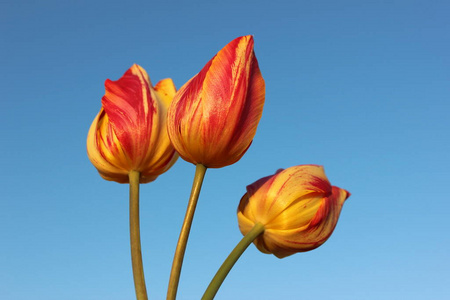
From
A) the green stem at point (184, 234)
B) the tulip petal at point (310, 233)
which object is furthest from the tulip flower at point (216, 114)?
the tulip petal at point (310, 233)

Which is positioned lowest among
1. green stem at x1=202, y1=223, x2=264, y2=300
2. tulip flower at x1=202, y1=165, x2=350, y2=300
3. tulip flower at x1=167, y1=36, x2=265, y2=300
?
green stem at x1=202, y1=223, x2=264, y2=300

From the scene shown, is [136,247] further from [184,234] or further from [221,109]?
[221,109]

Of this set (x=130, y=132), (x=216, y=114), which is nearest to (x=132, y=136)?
(x=130, y=132)

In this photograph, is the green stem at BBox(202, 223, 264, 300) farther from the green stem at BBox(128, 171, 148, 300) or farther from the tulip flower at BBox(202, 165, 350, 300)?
the green stem at BBox(128, 171, 148, 300)

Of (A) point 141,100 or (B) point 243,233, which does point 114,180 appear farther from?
(B) point 243,233

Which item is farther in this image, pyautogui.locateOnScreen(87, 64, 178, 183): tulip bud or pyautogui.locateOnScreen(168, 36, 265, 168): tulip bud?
pyautogui.locateOnScreen(87, 64, 178, 183): tulip bud

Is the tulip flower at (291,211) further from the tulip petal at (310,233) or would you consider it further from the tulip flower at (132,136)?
the tulip flower at (132,136)

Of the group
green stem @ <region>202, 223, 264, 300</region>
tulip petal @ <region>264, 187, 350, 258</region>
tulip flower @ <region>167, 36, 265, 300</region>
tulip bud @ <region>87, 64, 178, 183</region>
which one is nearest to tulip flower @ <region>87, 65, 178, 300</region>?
tulip bud @ <region>87, 64, 178, 183</region>
